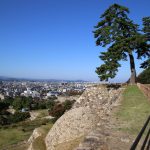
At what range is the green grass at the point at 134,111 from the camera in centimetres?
930

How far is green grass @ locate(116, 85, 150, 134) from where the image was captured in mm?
9303

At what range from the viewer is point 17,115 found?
7731 centimetres

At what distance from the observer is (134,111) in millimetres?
11969

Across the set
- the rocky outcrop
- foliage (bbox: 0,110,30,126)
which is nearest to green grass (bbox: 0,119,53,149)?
the rocky outcrop

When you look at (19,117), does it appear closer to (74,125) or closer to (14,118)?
(14,118)

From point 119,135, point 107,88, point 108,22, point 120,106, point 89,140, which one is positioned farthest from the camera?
point 108,22

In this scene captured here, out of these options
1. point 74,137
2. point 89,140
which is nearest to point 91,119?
point 74,137

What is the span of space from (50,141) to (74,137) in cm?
188

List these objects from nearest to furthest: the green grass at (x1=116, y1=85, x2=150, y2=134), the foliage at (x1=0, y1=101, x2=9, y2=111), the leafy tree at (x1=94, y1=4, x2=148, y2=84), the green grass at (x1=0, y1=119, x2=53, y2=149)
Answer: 1. the green grass at (x1=116, y1=85, x2=150, y2=134)
2. the leafy tree at (x1=94, y1=4, x2=148, y2=84)
3. the green grass at (x1=0, y1=119, x2=53, y2=149)
4. the foliage at (x1=0, y1=101, x2=9, y2=111)

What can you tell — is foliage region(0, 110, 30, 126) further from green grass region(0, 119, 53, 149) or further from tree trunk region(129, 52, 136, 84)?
tree trunk region(129, 52, 136, 84)

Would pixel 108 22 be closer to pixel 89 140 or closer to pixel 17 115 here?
pixel 89 140

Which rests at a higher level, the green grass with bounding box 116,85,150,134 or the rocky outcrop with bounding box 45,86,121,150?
the green grass with bounding box 116,85,150,134

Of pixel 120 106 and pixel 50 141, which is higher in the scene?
pixel 120 106

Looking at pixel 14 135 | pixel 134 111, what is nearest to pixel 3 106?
pixel 14 135
